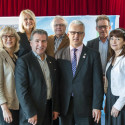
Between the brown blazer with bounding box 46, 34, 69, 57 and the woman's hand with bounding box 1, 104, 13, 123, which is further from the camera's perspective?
the brown blazer with bounding box 46, 34, 69, 57

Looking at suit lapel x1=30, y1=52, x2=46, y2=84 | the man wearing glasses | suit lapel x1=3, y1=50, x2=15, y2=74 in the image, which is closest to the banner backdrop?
the man wearing glasses

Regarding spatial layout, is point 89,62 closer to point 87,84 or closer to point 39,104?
point 87,84

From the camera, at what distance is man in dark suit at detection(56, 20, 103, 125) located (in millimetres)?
2508

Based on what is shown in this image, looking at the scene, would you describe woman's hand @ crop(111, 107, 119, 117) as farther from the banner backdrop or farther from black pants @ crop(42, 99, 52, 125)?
the banner backdrop

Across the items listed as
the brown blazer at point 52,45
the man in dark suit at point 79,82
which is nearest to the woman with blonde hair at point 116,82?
the man in dark suit at point 79,82

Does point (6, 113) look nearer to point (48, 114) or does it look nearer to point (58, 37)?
point (48, 114)

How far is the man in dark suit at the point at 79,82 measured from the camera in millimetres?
2508

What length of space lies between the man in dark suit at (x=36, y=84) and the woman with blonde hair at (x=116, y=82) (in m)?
0.76

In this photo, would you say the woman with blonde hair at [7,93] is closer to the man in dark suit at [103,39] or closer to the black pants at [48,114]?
the black pants at [48,114]

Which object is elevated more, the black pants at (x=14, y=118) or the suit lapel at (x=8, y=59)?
the suit lapel at (x=8, y=59)

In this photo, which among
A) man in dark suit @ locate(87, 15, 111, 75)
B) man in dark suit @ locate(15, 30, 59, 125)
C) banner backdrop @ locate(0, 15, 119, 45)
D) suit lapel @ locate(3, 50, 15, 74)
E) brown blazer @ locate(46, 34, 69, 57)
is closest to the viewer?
man in dark suit @ locate(15, 30, 59, 125)

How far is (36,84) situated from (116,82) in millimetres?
1028

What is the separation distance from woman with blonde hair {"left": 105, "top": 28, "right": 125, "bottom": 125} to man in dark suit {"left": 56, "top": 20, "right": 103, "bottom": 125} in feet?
0.69

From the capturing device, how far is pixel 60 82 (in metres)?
2.65
